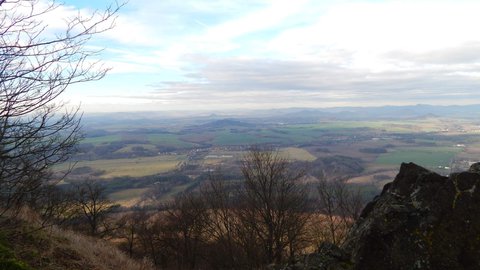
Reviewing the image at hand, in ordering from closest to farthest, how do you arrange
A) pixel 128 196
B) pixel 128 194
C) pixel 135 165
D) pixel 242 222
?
pixel 242 222 → pixel 128 196 → pixel 128 194 → pixel 135 165

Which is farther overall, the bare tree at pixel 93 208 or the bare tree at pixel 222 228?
the bare tree at pixel 93 208

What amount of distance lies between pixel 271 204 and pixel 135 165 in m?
101

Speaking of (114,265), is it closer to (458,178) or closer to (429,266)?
(429,266)

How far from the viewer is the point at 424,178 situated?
6.25 metres

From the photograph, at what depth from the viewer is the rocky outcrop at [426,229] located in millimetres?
5270

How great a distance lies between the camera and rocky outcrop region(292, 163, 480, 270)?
207 inches

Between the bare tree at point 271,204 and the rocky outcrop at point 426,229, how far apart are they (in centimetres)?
1661

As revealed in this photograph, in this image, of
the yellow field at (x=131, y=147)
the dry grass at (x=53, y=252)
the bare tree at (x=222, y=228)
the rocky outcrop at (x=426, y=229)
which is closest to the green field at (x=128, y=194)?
the bare tree at (x=222, y=228)

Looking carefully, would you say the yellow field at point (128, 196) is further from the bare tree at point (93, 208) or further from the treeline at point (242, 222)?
the bare tree at point (93, 208)

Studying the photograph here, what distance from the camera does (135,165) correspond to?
385ft

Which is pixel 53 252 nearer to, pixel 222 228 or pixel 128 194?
pixel 222 228

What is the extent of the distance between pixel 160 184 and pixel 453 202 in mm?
84101

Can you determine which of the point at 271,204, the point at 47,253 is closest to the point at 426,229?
the point at 47,253

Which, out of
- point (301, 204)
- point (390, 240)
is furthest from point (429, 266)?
point (301, 204)
